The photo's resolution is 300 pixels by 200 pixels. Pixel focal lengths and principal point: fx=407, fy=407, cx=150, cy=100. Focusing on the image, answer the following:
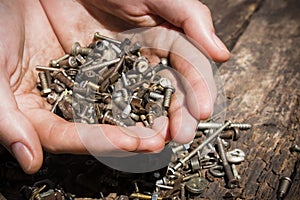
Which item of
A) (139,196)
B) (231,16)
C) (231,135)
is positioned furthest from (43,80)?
(231,16)

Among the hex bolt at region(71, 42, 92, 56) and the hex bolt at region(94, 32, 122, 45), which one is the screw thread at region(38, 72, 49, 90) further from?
the hex bolt at region(94, 32, 122, 45)

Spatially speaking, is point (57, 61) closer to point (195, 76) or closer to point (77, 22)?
point (77, 22)

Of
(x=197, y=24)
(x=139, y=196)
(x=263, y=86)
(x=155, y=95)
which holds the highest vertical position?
(x=197, y=24)

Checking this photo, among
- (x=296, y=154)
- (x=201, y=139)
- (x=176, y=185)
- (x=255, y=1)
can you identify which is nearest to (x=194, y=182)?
(x=176, y=185)

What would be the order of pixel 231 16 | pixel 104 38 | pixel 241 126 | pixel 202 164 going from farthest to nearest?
pixel 231 16, pixel 104 38, pixel 241 126, pixel 202 164

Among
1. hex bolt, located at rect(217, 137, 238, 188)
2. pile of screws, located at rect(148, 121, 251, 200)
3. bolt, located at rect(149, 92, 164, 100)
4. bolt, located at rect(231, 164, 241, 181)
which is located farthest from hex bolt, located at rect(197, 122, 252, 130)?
bolt, located at rect(149, 92, 164, 100)

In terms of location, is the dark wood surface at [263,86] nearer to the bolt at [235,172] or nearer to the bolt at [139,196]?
the bolt at [235,172]

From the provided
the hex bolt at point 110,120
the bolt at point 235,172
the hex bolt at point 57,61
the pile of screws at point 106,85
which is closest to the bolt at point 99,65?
the pile of screws at point 106,85
